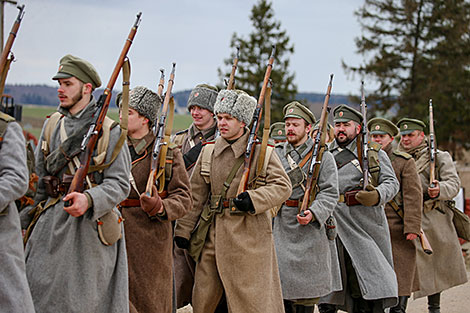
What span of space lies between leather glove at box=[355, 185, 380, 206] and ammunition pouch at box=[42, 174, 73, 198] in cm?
339

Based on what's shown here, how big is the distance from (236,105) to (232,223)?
947mm

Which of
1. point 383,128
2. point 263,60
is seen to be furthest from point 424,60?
point 383,128

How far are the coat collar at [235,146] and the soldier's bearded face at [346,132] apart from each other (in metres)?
1.76

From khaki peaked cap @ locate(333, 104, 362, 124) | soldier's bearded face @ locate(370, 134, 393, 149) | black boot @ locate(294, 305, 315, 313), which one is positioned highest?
khaki peaked cap @ locate(333, 104, 362, 124)

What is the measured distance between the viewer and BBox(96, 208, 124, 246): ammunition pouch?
439 centimetres

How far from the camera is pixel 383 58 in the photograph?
25062mm

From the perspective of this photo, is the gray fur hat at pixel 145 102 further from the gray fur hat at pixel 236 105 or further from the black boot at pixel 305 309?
the black boot at pixel 305 309

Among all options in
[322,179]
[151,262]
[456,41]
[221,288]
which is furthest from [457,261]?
[456,41]

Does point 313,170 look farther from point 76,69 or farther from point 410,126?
point 76,69

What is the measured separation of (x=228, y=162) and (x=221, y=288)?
39.9 inches

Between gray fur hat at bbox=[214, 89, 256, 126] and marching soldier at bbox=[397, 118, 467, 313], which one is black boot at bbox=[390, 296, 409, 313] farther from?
gray fur hat at bbox=[214, 89, 256, 126]

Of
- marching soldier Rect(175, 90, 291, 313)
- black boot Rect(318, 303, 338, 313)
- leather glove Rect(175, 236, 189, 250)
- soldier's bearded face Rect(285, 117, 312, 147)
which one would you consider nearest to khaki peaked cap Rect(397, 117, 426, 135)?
soldier's bearded face Rect(285, 117, 312, 147)

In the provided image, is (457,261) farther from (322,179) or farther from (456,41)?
(456,41)

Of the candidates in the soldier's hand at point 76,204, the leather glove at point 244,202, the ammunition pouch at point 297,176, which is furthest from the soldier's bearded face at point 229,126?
the soldier's hand at point 76,204
